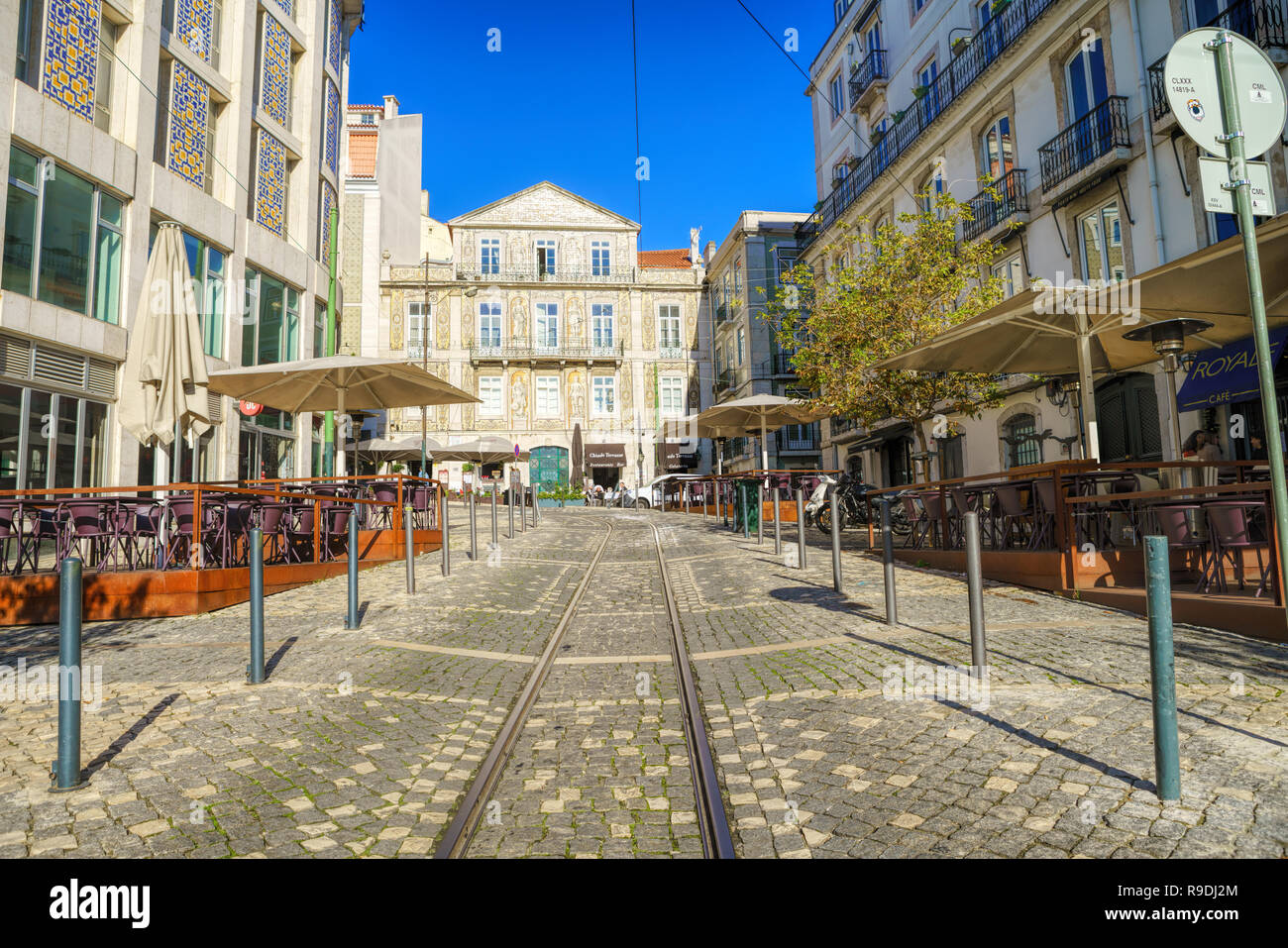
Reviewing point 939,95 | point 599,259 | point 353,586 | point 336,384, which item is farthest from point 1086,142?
Answer: point 599,259

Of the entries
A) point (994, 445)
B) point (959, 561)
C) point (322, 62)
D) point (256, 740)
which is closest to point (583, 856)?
point (256, 740)

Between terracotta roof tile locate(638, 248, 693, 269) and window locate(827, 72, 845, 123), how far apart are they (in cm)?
1829

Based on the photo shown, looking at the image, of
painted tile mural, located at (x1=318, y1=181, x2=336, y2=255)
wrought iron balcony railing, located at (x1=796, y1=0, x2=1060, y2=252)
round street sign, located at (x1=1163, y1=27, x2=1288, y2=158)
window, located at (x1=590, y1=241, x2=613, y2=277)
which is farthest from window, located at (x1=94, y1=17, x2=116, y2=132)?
window, located at (x1=590, y1=241, x2=613, y2=277)

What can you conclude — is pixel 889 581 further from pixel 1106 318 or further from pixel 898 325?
pixel 898 325

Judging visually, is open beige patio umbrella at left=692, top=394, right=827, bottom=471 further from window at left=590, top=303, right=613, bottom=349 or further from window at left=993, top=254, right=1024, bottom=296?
window at left=590, top=303, right=613, bottom=349

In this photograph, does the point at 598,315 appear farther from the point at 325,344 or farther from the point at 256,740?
the point at 256,740

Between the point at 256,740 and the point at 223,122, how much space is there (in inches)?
692

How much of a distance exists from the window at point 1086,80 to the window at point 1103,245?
6.55 feet

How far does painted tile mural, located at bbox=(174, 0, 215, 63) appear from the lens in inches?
621

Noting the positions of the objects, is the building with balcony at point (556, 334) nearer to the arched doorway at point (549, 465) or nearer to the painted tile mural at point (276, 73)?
the arched doorway at point (549, 465)

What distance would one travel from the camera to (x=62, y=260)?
41.5 feet

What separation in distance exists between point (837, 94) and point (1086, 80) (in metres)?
13.7

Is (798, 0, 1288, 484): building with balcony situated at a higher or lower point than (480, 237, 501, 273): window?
lower

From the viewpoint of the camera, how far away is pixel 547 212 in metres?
42.4
